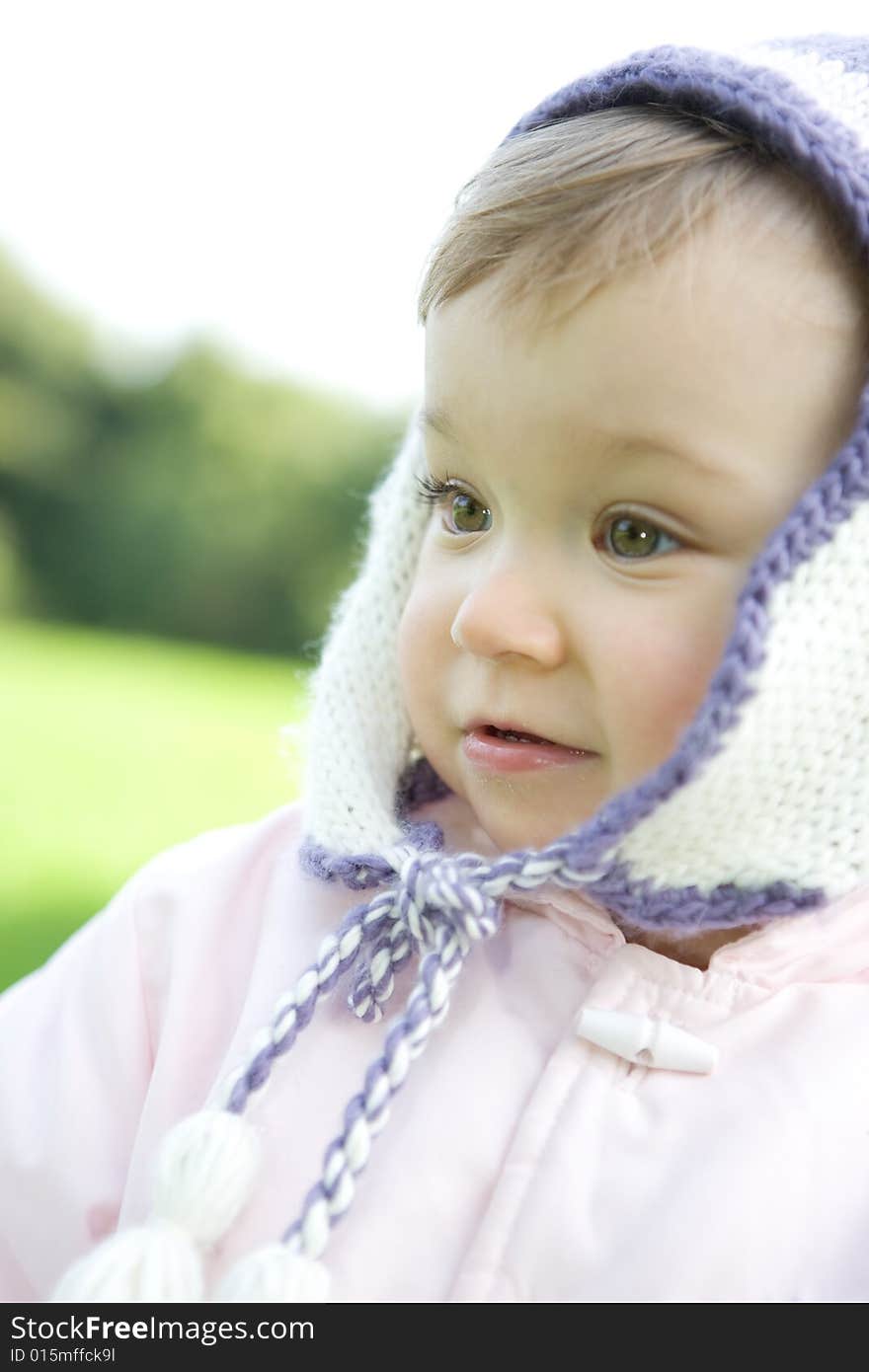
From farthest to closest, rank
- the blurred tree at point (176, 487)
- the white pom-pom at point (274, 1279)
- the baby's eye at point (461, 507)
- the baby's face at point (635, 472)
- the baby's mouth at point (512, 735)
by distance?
the blurred tree at point (176, 487)
the baby's eye at point (461, 507)
the baby's mouth at point (512, 735)
the baby's face at point (635, 472)
the white pom-pom at point (274, 1279)

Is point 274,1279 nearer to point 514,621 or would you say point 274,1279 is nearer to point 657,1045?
point 657,1045

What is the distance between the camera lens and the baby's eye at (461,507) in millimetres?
1453

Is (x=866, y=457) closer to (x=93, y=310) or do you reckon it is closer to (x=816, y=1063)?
(x=816, y=1063)

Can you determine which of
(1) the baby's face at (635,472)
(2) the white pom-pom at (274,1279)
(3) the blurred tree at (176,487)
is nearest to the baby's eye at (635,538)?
(1) the baby's face at (635,472)

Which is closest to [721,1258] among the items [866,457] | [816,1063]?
[816,1063]

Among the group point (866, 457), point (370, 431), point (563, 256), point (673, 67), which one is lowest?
point (370, 431)

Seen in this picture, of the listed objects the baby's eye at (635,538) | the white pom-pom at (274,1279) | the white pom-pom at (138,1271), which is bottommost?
the white pom-pom at (138,1271)

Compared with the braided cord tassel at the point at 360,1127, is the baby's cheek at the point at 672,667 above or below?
above

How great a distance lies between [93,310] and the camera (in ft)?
63.2

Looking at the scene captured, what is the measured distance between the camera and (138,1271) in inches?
43.9

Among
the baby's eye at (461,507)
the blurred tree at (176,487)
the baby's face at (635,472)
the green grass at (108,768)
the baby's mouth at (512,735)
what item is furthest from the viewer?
the blurred tree at (176,487)

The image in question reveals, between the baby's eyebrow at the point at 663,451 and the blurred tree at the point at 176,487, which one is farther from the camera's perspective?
the blurred tree at the point at 176,487

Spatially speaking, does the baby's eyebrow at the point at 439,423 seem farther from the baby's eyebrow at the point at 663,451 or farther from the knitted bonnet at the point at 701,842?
the knitted bonnet at the point at 701,842

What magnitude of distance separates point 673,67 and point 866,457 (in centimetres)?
47
